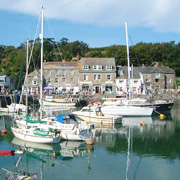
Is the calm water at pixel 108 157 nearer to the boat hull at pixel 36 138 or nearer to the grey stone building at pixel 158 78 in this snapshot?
the boat hull at pixel 36 138

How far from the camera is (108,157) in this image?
79.9ft

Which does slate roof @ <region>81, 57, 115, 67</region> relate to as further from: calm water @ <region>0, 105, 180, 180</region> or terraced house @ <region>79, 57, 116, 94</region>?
calm water @ <region>0, 105, 180, 180</region>

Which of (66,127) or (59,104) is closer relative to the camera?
(66,127)

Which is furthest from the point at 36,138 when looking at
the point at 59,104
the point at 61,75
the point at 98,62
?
the point at 98,62

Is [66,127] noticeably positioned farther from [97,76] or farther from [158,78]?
[158,78]

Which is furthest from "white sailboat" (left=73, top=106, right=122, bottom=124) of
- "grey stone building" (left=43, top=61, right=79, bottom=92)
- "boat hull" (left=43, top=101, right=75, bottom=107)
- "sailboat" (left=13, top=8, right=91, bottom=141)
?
"grey stone building" (left=43, top=61, right=79, bottom=92)

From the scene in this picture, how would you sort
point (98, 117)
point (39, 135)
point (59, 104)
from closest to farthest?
point (39, 135)
point (98, 117)
point (59, 104)

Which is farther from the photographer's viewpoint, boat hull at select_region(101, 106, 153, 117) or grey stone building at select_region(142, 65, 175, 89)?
grey stone building at select_region(142, 65, 175, 89)

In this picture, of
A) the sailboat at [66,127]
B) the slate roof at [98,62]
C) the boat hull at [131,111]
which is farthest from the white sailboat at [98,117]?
the slate roof at [98,62]

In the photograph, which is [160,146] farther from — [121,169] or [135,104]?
[135,104]

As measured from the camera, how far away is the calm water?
20297mm

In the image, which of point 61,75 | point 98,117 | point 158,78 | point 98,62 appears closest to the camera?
point 98,117

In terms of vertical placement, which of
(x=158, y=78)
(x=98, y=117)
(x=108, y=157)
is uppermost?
(x=158, y=78)

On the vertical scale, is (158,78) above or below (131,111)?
above
